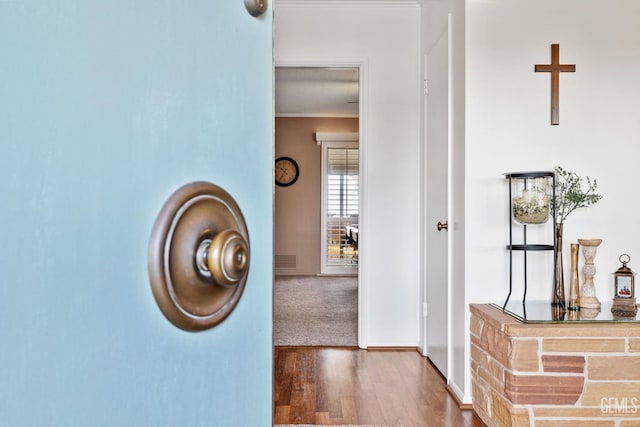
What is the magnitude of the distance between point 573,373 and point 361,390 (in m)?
1.16

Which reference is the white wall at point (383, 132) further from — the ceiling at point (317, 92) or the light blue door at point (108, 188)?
the light blue door at point (108, 188)

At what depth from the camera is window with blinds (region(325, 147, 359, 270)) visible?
751cm

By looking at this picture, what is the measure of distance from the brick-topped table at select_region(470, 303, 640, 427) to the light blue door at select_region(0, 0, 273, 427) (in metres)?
1.89

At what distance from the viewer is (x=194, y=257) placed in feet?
0.96

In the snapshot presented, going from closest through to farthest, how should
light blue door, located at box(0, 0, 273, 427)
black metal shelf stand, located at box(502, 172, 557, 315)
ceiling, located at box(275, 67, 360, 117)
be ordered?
light blue door, located at box(0, 0, 273, 427) → black metal shelf stand, located at box(502, 172, 557, 315) → ceiling, located at box(275, 67, 360, 117)

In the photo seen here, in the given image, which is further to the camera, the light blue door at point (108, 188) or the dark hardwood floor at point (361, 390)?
the dark hardwood floor at point (361, 390)

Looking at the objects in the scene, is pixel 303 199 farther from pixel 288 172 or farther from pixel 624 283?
pixel 624 283

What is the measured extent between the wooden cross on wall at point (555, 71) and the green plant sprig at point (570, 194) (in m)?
0.29

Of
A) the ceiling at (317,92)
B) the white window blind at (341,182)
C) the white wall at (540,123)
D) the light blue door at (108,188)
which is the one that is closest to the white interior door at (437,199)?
the white wall at (540,123)

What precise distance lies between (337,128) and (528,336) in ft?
19.5

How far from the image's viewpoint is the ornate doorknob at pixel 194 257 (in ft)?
0.91

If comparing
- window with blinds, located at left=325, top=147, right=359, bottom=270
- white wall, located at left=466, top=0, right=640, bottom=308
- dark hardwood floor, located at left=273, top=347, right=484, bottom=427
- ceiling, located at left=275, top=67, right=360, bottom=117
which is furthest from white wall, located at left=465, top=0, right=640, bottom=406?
window with blinds, located at left=325, top=147, right=359, bottom=270

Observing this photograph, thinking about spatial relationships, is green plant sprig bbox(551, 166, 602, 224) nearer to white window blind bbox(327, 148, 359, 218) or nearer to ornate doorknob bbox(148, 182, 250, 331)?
ornate doorknob bbox(148, 182, 250, 331)

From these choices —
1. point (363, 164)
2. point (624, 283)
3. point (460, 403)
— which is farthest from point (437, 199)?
point (460, 403)
